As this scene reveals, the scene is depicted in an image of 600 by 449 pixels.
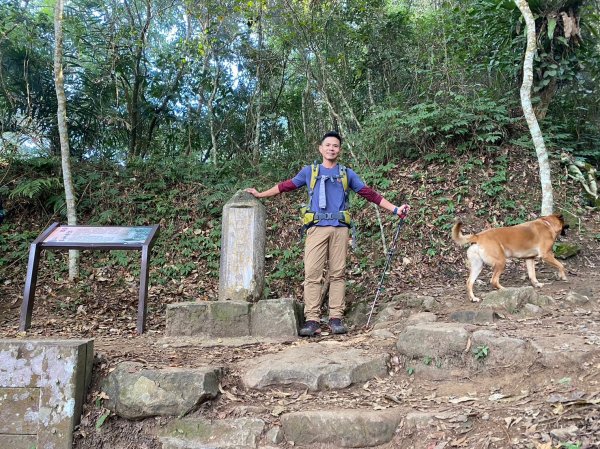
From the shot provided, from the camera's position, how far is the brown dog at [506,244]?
213 inches

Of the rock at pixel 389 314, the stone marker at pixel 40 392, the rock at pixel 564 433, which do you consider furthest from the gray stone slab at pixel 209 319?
the rock at pixel 564 433

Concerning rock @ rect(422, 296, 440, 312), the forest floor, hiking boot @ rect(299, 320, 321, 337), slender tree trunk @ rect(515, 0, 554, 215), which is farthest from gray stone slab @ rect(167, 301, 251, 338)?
slender tree trunk @ rect(515, 0, 554, 215)

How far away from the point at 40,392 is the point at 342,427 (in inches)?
90.8

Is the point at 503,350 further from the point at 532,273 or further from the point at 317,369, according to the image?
the point at 532,273

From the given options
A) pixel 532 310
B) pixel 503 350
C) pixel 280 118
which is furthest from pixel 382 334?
pixel 280 118

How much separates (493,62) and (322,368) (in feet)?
28.1

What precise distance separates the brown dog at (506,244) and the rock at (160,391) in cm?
332

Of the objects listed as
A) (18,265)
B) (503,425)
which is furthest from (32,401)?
(18,265)

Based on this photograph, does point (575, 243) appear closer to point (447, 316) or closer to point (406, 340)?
point (447, 316)

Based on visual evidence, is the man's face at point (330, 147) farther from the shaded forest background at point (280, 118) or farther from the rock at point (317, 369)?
the shaded forest background at point (280, 118)

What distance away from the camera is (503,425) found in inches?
109

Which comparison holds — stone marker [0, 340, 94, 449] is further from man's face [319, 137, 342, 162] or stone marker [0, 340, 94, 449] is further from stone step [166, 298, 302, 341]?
man's face [319, 137, 342, 162]

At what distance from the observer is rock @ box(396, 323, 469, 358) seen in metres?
3.79

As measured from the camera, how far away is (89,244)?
5.50 metres
